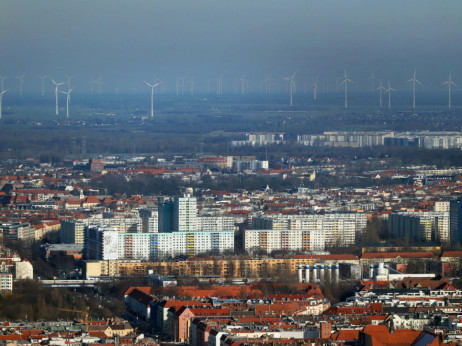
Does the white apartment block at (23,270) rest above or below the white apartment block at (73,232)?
below

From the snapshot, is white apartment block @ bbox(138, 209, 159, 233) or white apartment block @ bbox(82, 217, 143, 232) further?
white apartment block @ bbox(82, 217, 143, 232)

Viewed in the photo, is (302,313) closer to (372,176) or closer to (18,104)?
(372,176)

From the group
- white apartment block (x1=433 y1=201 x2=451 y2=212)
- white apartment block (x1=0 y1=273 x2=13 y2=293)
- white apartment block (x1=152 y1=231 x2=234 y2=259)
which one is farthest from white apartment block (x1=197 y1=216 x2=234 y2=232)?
white apartment block (x1=0 y1=273 x2=13 y2=293)

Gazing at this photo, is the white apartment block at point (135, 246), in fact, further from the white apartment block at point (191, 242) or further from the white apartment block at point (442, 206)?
the white apartment block at point (442, 206)

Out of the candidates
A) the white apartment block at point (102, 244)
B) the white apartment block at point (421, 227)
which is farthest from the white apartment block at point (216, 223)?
the white apartment block at point (421, 227)

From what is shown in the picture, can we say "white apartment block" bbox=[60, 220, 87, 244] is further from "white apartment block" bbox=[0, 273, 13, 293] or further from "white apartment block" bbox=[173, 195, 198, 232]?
"white apartment block" bbox=[0, 273, 13, 293]

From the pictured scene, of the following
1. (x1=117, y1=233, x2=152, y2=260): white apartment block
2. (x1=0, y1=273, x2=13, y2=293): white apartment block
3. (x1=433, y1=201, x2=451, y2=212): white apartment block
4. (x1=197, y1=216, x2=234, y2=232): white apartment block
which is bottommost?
(x1=0, y1=273, x2=13, y2=293): white apartment block

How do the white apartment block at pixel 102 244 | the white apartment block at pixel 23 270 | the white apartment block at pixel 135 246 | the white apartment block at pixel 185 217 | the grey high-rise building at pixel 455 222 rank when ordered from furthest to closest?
the grey high-rise building at pixel 455 222, the white apartment block at pixel 185 217, the white apartment block at pixel 135 246, the white apartment block at pixel 102 244, the white apartment block at pixel 23 270

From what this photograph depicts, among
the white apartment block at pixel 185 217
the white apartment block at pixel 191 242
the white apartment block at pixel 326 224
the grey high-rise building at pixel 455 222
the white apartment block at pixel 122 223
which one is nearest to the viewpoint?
the white apartment block at pixel 191 242

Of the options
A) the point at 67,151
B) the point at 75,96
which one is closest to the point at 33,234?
the point at 67,151
